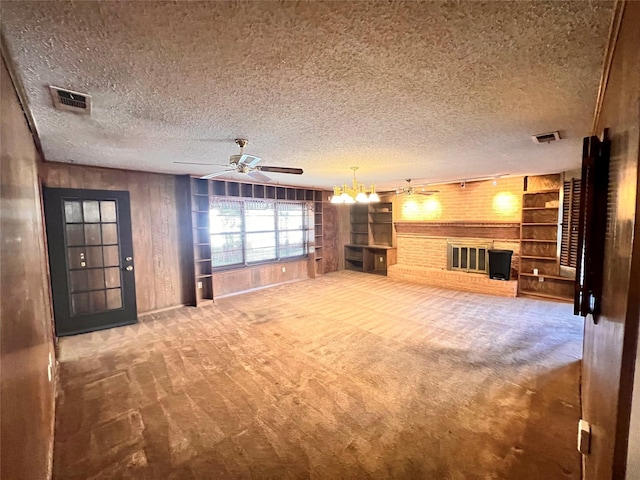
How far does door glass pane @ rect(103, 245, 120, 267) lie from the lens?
14.6 ft

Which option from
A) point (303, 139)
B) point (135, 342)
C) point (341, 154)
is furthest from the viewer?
point (135, 342)

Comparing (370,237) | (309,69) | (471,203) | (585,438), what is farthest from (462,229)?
(309,69)

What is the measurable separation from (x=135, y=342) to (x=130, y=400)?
1.46 m

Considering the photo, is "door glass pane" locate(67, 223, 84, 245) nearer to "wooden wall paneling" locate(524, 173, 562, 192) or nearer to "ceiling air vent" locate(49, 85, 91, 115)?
"ceiling air vent" locate(49, 85, 91, 115)

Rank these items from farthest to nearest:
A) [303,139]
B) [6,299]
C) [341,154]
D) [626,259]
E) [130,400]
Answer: [341,154], [303,139], [130,400], [6,299], [626,259]

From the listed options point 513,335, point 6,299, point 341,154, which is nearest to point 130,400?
point 6,299

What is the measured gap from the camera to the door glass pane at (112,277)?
4.50m

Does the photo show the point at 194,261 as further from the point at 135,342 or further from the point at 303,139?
the point at 303,139

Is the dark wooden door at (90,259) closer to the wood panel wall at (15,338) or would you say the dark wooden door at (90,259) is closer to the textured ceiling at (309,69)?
the textured ceiling at (309,69)

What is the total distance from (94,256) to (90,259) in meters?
0.06

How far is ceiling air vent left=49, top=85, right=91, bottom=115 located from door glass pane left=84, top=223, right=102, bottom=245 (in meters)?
2.85

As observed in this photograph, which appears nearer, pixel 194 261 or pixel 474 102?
pixel 474 102

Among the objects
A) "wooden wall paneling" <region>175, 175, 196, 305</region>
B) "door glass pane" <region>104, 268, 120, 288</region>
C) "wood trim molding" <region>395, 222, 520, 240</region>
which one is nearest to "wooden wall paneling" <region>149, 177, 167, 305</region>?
"wooden wall paneling" <region>175, 175, 196, 305</region>

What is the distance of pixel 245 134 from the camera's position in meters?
2.75
